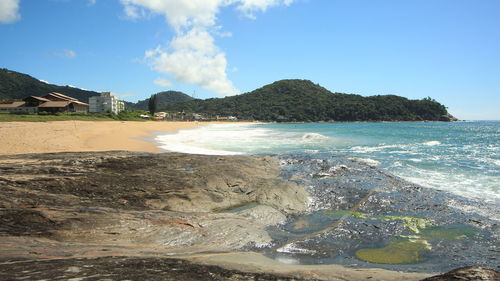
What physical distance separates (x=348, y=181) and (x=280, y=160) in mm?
4132

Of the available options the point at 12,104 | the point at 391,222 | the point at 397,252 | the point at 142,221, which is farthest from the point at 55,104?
the point at 397,252

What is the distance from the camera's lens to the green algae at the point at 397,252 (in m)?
4.86

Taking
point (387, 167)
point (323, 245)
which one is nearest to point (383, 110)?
point (387, 167)

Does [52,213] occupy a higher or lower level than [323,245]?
higher

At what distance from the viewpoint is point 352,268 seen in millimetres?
4285

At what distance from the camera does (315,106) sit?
152m

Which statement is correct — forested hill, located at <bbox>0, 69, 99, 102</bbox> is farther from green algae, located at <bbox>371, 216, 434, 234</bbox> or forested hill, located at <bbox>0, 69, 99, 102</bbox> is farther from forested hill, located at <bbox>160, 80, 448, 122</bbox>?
green algae, located at <bbox>371, 216, 434, 234</bbox>

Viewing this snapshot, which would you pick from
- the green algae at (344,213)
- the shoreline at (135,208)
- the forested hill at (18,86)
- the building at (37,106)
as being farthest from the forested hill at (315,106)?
the green algae at (344,213)

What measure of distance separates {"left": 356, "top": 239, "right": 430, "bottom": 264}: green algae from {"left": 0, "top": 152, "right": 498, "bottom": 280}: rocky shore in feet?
2.69

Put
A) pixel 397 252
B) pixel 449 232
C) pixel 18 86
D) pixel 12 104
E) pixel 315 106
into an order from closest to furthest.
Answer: pixel 397 252
pixel 449 232
pixel 12 104
pixel 18 86
pixel 315 106

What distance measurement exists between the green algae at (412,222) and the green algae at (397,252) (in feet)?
2.30

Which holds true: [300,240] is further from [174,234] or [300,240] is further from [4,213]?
[4,213]

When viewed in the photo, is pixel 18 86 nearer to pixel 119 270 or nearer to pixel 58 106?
pixel 58 106

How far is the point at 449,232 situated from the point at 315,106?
150 meters
